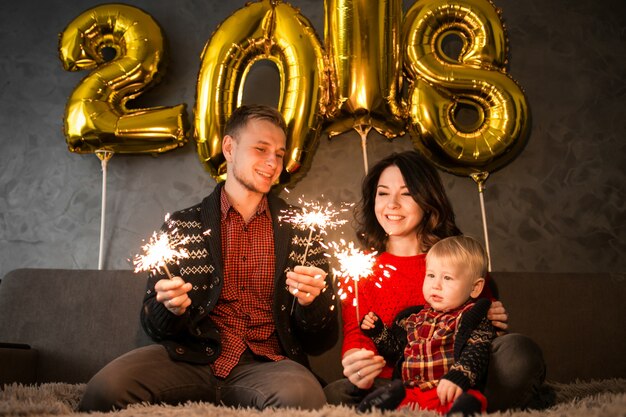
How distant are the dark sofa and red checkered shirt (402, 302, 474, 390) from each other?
0.47m

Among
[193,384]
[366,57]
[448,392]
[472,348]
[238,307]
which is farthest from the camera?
[366,57]

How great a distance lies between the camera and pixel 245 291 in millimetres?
1787

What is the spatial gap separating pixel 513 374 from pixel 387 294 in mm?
514

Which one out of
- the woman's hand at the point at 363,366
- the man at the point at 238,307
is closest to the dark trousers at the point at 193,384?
the man at the point at 238,307

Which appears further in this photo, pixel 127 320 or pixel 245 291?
pixel 127 320

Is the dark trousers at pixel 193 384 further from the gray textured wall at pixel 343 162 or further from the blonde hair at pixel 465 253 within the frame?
the gray textured wall at pixel 343 162

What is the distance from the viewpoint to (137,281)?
203 centimetres

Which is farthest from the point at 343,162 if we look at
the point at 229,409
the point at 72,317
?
the point at 229,409

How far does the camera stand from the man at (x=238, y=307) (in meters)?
1.51

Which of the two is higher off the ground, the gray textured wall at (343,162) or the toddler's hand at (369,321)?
the gray textured wall at (343,162)

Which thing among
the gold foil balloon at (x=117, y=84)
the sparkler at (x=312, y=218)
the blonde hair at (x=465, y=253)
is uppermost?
the gold foil balloon at (x=117, y=84)

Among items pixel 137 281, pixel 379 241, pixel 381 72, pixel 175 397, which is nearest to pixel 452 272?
pixel 379 241

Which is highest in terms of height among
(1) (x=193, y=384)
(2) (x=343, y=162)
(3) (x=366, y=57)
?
(3) (x=366, y=57)

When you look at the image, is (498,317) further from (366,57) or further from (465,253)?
(366,57)
